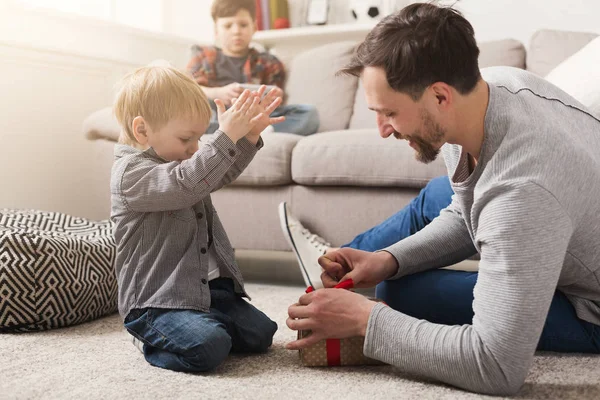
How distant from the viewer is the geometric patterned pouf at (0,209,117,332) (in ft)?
5.08

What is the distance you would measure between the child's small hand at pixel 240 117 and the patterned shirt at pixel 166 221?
0.02m

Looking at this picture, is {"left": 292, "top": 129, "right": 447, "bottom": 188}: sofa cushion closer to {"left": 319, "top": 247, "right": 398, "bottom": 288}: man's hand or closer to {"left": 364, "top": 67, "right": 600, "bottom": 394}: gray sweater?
{"left": 319, "top": 247, "right": 398, "bottom": 288}: man's hand

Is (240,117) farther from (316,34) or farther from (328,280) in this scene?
(316,34)

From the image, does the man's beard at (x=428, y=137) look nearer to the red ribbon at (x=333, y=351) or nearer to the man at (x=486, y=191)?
the man at (x=486, y=191)

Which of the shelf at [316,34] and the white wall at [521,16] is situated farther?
the shelf at [316,34]

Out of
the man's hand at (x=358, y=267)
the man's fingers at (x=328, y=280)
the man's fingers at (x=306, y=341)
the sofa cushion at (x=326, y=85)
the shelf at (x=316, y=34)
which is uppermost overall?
the shelf at (x=316, y=34)

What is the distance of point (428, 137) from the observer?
1.15 meters

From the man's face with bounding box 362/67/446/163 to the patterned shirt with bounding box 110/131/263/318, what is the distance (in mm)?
292

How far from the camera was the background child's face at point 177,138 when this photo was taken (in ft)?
4.48

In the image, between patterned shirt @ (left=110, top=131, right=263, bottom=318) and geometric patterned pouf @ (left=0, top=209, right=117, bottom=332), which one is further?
geometric patterned pouf @ (left=0, top=209, right=117, bottom=332)

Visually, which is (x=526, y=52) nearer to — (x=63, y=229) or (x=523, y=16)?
(x=523, y=16)

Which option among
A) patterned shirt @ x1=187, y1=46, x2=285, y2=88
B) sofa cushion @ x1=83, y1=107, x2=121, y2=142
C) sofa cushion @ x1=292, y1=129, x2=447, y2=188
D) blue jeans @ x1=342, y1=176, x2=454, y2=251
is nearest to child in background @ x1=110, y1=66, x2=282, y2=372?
blue jeans @ x1=342, y1=176, x2=454, y2=251

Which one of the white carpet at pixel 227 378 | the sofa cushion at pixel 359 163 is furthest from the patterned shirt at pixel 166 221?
the sofa cushion at pixel 359 163

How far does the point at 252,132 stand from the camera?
133cm
